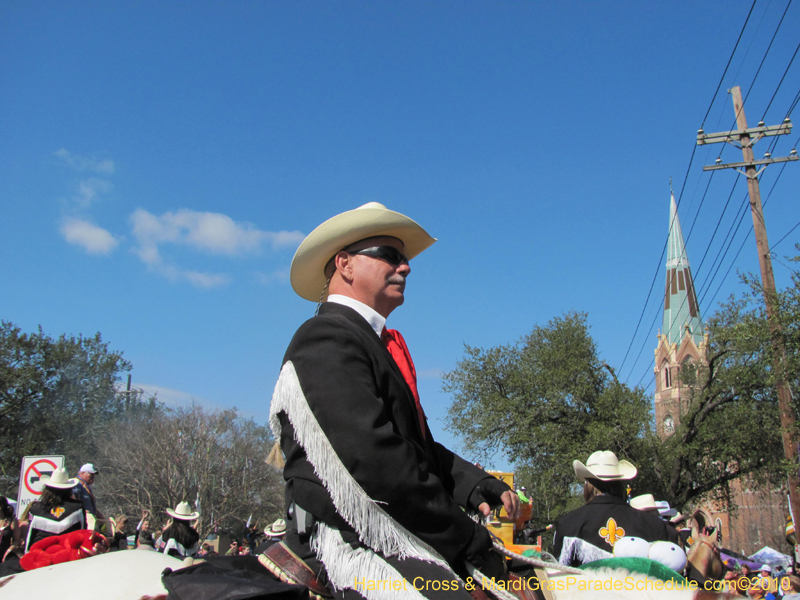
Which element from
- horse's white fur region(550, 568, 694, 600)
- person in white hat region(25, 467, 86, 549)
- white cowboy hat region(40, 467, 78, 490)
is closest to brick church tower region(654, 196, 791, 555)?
white cowboy hat region(40, 467, 78, 490)

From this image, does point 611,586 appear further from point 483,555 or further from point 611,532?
point 611,532

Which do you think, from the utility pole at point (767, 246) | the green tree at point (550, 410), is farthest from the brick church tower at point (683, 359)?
the utility pole at point (767, 246)

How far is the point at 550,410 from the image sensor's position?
85.3 feet

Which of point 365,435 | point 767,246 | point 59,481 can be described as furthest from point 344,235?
point 767,246

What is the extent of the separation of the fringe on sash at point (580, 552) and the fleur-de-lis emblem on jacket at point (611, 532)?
9 centimetres

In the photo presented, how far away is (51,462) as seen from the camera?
903 centimetres

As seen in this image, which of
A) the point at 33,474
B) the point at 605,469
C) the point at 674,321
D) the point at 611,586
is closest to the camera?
the point at 611,586

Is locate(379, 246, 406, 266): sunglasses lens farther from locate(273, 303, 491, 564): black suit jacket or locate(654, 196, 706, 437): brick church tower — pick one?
locate(654, 196, 706, 437): brick church tower

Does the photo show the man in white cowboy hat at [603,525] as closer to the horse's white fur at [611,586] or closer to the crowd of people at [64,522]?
the horse's white fur at [611,586]

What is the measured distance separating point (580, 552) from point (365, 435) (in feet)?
10.4

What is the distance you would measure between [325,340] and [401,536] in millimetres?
729

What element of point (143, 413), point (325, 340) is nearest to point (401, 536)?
point (325, 340)

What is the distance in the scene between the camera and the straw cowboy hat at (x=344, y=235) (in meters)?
2.69

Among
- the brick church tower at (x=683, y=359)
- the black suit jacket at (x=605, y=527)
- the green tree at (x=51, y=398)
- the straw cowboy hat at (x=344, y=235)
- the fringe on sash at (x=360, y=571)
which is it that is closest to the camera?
the fringe on sash at (x=360, y=571)
